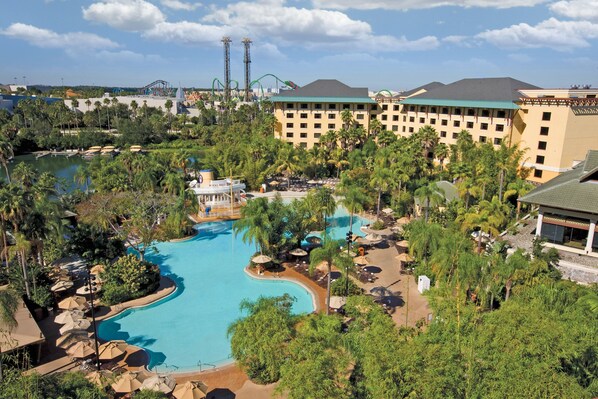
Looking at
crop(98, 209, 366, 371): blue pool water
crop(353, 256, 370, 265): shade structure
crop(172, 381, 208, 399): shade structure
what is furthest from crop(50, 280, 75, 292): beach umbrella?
crop(353, 256, 370, 265): shade structure

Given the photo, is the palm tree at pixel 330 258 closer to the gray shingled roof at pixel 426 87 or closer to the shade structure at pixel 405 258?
the shade structure at pixel 405 258

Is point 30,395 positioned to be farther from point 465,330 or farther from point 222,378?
point 465,330

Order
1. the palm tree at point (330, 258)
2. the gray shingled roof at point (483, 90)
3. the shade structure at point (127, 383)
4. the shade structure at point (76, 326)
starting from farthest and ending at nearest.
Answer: the gray shingled roof at point (483, 90), the palm tree at point (330, 258), the shade structure at point (76, 326), the shade structure at point (127, 383)

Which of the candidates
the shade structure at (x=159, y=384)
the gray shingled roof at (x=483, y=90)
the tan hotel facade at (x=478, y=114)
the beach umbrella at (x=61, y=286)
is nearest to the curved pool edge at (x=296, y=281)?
the shade structure at (x=159, y=384)

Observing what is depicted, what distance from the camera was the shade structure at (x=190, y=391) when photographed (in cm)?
1934

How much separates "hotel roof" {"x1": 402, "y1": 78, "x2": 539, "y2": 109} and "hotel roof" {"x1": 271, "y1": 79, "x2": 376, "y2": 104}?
1074 centimetres

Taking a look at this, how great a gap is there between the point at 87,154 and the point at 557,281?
100 meters

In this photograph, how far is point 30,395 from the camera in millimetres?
14617

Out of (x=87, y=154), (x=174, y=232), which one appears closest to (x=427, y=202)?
(x=174, y=232)

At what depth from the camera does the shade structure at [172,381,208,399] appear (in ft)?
63.5

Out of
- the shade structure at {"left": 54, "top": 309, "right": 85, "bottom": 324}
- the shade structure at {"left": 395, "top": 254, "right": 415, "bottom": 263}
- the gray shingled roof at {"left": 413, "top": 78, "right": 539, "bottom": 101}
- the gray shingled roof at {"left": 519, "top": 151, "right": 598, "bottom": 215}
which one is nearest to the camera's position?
the shade structure at {"left": 54, "top": 309, "right": 85, "bottom": 324}

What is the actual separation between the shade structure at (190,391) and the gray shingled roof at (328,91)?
220 ft

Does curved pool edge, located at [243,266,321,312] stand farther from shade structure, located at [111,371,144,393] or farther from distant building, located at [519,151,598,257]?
distant building, located at [519,151,598,257]

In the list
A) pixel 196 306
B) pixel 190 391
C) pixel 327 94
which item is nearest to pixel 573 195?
pixel 196 306
